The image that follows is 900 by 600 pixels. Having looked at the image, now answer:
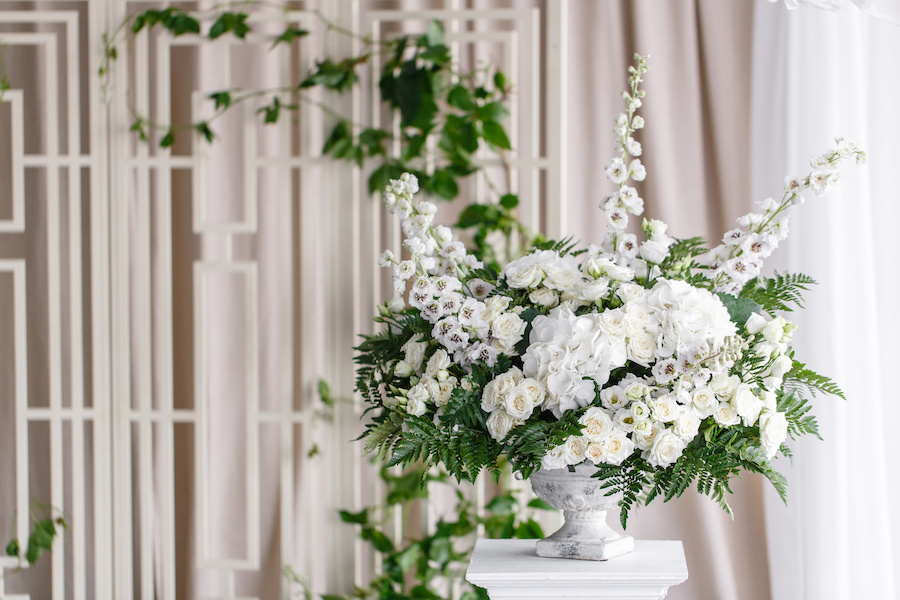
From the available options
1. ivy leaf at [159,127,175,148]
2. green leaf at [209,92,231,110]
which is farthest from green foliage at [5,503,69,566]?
green leaf at [209,92,231,110]

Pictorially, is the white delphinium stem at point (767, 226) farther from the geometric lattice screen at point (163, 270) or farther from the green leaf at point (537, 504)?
the green leaf at point (537, 504)

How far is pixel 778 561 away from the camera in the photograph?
1.91m

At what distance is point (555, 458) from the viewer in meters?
1.05

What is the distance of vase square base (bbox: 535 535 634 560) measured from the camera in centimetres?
121

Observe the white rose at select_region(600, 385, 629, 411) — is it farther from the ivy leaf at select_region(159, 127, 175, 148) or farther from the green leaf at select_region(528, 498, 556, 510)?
the ivy leaf at select_region(159, 127, 175, 148)


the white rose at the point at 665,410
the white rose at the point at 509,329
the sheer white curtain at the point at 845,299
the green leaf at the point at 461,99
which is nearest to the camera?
the white rose at the point at 665,410

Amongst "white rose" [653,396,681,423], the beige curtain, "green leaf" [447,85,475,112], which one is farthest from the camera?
the beige curtain

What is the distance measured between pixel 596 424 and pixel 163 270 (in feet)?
4.46

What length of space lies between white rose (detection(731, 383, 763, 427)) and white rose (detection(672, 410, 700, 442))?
57 millimetres

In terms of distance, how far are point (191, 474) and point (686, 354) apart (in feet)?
5.20

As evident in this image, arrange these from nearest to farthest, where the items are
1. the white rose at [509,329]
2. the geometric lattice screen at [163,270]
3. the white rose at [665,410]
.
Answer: the white rose at [665,410]
the white rose at [509,329]
the geometric lattice screen at [163,270]

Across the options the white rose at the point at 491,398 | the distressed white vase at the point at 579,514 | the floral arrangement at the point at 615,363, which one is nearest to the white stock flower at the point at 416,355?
the floral arrangement at the point at 615,363

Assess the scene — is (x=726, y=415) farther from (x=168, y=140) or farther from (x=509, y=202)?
(x=168, y=140)

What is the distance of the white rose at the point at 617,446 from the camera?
40.3 inches
